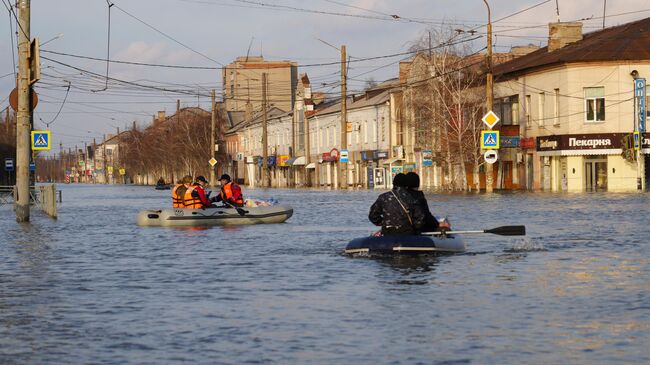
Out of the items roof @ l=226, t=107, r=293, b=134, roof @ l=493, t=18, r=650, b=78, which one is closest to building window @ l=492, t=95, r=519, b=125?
roof @ l=493, t=18, r=650, b=78

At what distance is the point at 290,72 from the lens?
174 m

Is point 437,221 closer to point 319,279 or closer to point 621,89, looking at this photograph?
point 319,279

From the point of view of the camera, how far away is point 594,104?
65562mm

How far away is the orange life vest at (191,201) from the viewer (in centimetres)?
3184

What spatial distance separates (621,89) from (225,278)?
51081 millimetres

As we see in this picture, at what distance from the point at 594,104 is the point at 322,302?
54.3m

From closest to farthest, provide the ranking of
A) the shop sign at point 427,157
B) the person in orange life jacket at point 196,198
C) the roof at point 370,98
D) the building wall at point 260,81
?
the person in orange life jacket at point 196,198 < the shop sign at point 427,157 < the roof at point 370,98 < the building wall at point 260,81

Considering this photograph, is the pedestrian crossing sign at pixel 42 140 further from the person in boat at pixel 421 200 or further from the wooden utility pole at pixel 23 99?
the person in boat at pixel 421 200

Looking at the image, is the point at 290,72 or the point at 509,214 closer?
the point at 509,214

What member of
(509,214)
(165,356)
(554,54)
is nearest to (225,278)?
(165,356)

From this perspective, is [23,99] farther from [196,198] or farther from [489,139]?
[489,139]

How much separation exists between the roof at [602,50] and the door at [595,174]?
5.56 metres

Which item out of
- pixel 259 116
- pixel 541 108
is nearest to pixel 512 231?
pixel 541 108

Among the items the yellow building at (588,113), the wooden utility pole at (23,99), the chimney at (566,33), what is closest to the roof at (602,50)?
the yellow building at (588,113)
